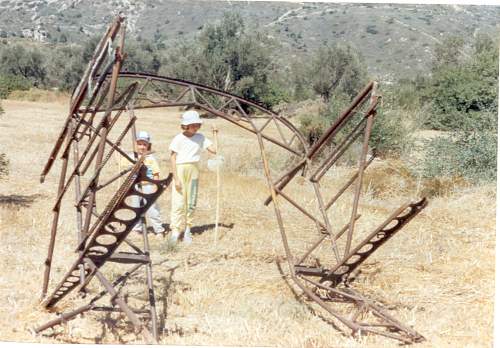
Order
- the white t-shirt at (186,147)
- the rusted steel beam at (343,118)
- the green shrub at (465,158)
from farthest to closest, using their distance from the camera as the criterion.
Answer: the green shrub at (465,158), the white t-shirt at (186,147), the rusted steel beam at (343,118)

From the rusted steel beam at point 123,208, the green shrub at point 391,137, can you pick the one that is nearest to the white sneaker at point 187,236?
the rusted steel beam at point 123,208

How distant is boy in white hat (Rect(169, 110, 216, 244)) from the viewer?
748 cm

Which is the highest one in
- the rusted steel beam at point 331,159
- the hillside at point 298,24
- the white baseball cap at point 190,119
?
the rusted steel beam at point 331,159

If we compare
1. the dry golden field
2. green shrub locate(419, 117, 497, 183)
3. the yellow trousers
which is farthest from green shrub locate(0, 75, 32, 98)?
the yellow trousers

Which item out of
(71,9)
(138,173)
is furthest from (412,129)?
(71,9)

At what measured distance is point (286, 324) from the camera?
220 inches

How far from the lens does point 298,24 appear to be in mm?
62656

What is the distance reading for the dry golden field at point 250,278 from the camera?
5270 mm

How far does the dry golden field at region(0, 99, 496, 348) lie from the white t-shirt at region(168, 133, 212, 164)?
116cm

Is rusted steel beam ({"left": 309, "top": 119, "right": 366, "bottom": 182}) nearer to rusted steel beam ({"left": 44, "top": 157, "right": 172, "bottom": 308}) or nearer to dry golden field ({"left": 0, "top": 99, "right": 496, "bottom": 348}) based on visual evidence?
dry golden field ({"left": 0, "top": 99, "right": 496, "bottom": 348})

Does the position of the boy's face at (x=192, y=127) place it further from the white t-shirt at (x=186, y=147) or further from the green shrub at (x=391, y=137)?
the green shrub at (x=391, y=137)

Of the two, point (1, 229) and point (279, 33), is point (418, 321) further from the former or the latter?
point (279, 33)

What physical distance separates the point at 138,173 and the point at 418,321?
11.3 ft

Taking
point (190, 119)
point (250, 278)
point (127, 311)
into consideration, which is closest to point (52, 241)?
point (127, 311)
